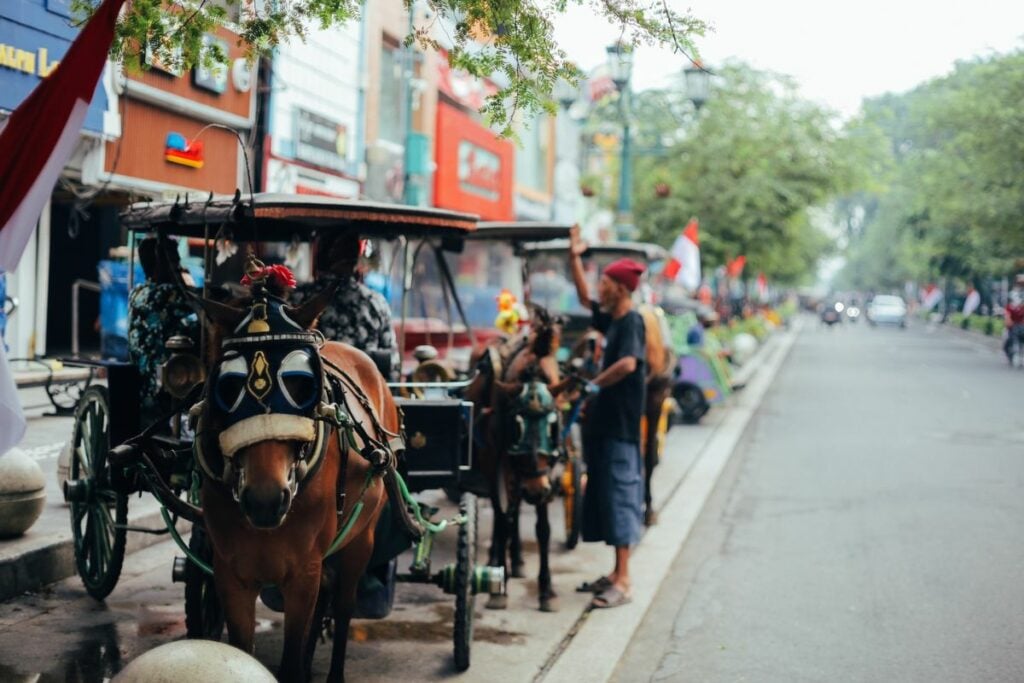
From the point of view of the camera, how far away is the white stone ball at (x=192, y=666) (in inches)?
149

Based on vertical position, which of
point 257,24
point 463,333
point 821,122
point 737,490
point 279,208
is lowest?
point 737,490

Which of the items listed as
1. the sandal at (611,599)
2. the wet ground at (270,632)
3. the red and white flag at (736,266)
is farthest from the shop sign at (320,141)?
the sandal at (611,599)

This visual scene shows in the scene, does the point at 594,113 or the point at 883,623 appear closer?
the point at 883,623

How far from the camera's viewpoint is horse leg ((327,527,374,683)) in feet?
18.0

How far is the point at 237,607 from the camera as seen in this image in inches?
185

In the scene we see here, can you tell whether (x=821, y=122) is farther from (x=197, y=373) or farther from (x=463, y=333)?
(x=197, y=373)

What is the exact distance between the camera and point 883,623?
7.17 metres

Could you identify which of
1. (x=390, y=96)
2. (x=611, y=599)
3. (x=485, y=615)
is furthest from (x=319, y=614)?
(x=390, y=96)

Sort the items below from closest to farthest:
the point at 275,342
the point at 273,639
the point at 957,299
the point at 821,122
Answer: the point at 275,342, the point at 273,639, the point at 821,122, the point at 957,299

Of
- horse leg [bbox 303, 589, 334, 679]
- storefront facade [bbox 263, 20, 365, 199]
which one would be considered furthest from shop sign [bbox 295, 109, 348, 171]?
horse leg [bbox 303, 589, 334, 679]

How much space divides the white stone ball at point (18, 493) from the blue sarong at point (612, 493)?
3.37 meters

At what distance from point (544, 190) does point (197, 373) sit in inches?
1300

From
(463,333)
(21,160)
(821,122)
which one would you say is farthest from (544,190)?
(21,160)

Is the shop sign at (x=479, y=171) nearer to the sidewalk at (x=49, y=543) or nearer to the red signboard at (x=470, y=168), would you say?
the red signboard at (x=470, y=168)
